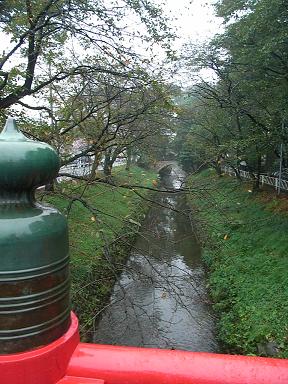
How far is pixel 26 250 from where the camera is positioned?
→ 122 centimetres

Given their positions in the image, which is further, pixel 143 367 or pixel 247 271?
pixel 247 271

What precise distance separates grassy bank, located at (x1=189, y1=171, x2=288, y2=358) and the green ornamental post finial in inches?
181

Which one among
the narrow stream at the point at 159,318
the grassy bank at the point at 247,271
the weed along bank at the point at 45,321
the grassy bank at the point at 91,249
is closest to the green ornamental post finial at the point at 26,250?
the weed along bank at the point at 45,321

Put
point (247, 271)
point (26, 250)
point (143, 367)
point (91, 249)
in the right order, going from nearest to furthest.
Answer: point (26, 250)
point (143, 367)
point (247, 271)
point (91, 249)

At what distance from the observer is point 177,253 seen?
53.7 feet

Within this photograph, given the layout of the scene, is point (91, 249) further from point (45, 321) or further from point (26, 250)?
point (26, 250)

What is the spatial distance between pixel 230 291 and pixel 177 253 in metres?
5.21

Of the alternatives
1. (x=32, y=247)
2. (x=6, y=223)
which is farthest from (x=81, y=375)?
(x=6, y=223)

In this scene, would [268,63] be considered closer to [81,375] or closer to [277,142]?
[277,142]

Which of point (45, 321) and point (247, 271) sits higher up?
point (45, 321)

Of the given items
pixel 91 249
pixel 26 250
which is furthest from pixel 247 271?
pixel 26 250

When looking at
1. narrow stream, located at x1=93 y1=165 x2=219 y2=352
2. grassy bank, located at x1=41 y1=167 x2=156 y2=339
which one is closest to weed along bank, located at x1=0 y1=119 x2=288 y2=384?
grassy bank, located at x1=41 y1=167 x2=156 y2=339

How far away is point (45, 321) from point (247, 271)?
1171 cm

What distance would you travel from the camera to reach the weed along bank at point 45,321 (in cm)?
122
